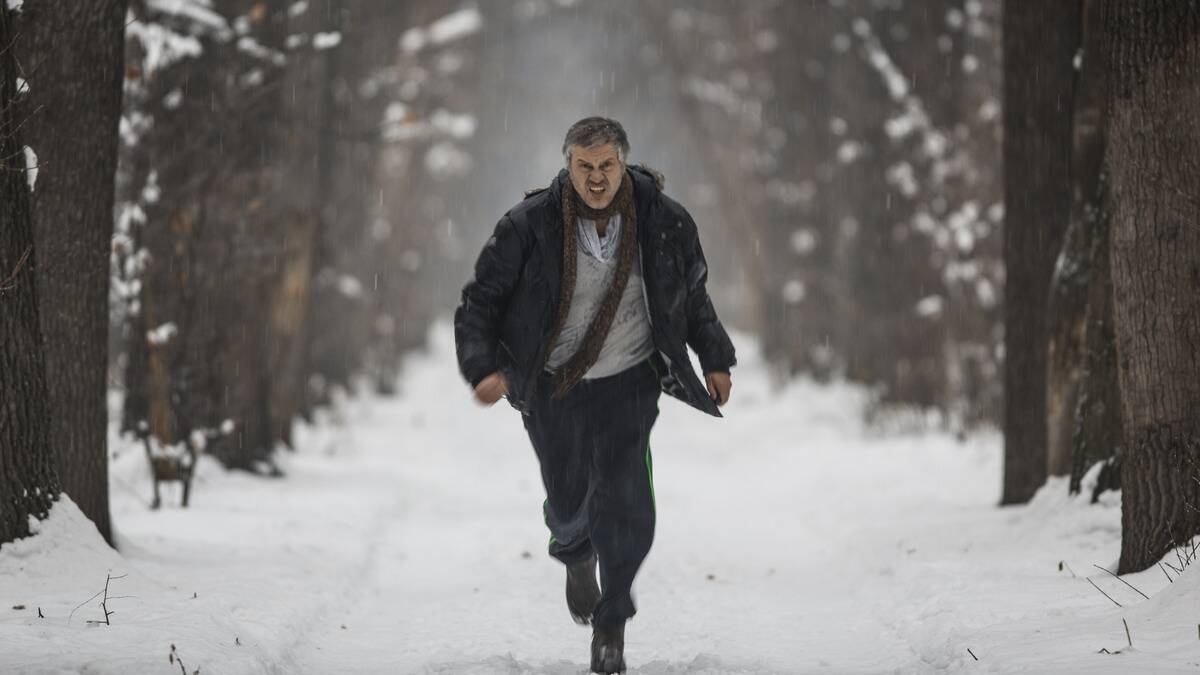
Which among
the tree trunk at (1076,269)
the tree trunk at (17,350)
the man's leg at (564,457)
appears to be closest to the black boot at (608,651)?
the man's leg at (564,457)

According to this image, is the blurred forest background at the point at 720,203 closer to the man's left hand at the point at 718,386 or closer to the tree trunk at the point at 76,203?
the tree trunk at the point at 76,203

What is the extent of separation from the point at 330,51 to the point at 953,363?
969 centimetres

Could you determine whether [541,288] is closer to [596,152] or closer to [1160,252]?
[596,152]

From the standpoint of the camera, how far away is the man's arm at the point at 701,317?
5.19 m

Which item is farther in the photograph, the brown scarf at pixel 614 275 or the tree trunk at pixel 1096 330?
the tree trunk at pixel 1096 330

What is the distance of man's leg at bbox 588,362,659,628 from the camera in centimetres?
519

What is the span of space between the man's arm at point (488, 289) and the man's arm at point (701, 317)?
25.6 inches

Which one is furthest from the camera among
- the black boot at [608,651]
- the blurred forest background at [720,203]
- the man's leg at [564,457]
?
the blurred forest background at [720,203]

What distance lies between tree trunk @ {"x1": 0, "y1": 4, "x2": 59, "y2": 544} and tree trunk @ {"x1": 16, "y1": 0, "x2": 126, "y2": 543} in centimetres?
84

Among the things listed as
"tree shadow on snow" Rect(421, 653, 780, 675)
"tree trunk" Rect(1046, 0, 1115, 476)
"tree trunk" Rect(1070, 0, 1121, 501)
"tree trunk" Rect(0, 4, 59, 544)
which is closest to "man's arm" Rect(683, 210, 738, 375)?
"tree shadow on snow" Rect(421, 653, 780, 675)

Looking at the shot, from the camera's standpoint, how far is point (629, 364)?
5270mm

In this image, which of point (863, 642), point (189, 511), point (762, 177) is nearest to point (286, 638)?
point (863, 642)

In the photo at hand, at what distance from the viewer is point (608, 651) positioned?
5062mm

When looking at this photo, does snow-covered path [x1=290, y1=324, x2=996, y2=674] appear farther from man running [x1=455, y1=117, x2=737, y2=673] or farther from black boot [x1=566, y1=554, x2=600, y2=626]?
man running [x1=455, y1=117, x2=737, y2=673]
